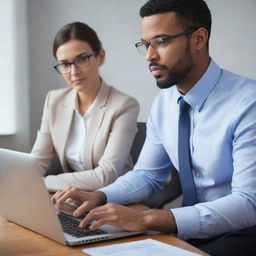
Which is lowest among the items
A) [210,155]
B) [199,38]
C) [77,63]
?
[210,155]

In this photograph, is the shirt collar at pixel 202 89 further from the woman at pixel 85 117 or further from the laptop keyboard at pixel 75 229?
the woman at pixel 85 117

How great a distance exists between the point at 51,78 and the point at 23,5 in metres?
0.54

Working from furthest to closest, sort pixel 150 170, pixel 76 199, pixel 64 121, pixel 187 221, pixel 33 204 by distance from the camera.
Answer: pixel 64 121 → pixel 150 170 → pixel 76 199 → pixel 187 221 → pixel 33 204

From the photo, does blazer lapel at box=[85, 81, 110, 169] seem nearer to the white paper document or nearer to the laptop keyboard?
the laptop keyboard

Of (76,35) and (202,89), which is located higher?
(76,35)

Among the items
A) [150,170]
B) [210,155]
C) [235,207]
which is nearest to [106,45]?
[150,170]

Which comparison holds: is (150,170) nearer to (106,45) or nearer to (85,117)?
(85,117)

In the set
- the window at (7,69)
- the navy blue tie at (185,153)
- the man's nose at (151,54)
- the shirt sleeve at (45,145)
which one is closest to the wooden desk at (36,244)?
the navy blue tie at (185,153)

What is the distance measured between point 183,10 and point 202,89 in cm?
30

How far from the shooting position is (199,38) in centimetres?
175

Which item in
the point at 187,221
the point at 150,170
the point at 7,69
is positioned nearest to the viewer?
the point at 187,221

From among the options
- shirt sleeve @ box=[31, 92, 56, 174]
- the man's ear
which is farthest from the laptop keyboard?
shirt sleeve @ box=[31, 92, 56, 174]

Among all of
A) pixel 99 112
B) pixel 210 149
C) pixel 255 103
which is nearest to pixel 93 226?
pixel 210 149

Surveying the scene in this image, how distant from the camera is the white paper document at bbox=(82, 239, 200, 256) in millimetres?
1088
